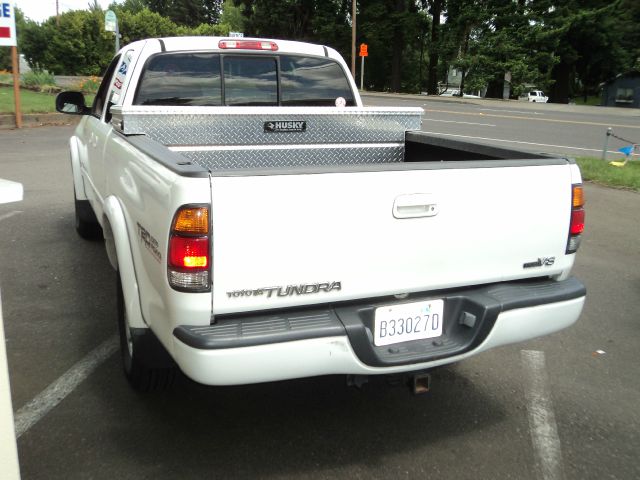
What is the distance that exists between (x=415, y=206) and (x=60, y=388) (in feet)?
7.46

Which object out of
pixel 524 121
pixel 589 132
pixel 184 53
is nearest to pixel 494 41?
pixel 524 121

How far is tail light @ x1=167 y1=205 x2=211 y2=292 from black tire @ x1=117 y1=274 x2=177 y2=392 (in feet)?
1.81

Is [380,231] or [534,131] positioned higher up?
[380,231]

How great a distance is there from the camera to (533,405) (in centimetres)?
346

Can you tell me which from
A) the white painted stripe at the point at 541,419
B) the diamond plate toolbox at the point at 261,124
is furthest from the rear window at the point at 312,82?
the white painted stripe at the point at 541,419

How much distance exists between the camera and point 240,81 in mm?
4828

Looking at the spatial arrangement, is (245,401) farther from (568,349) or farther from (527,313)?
(568,349)

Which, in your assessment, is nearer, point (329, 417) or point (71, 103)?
point (329, 417)

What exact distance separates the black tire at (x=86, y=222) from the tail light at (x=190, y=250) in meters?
3.95

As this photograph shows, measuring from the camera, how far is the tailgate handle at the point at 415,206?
2.62m

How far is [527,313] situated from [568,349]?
1526mm

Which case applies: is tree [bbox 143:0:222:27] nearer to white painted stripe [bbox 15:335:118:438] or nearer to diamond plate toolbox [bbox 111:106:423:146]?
diamond plate toolbox [bbox 111:106:423:146]

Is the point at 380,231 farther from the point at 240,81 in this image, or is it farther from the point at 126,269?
the point at 240,81

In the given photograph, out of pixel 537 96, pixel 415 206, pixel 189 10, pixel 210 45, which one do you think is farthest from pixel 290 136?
pixel 189 10
